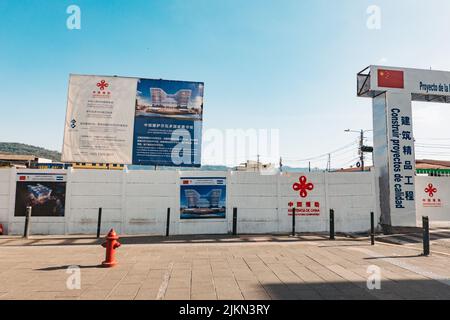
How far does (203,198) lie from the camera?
11.5m

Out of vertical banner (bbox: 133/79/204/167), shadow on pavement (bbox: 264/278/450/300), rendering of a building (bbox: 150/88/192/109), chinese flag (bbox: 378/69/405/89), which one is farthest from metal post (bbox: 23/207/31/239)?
chinese flag (bbox: 378/69/405/89)

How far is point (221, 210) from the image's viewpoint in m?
11.6

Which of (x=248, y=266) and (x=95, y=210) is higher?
(x=95, y=210)

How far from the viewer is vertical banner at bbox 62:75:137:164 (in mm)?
11703

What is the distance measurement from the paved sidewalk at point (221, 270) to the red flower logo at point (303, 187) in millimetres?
2682

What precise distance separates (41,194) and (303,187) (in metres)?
10.4

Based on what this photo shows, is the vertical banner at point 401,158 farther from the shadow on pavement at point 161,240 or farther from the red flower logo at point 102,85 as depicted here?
the red flower logo at point 102,85

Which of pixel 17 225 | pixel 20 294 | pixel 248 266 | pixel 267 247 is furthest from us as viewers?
pixel 17 225

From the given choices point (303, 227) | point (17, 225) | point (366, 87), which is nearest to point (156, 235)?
point (17, 225)

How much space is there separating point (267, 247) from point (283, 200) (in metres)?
3.28

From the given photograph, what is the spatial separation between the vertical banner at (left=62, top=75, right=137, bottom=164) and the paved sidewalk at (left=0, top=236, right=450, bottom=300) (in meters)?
3.64

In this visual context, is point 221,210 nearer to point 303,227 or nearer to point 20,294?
point 303,227

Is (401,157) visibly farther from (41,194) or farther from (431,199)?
(41,194)

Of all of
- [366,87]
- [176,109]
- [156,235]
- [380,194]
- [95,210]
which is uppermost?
[366,87]
